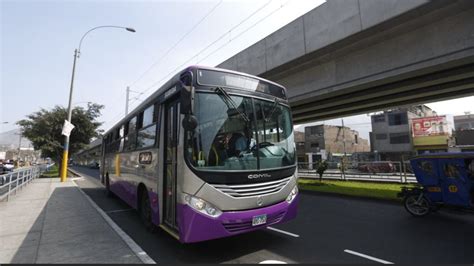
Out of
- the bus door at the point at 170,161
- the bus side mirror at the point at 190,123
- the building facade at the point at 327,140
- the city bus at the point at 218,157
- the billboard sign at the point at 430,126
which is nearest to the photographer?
the bus side mirror at the point at 190,123

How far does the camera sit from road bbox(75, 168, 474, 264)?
4.47 metres

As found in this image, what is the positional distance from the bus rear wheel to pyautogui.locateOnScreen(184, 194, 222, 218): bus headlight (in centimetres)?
233

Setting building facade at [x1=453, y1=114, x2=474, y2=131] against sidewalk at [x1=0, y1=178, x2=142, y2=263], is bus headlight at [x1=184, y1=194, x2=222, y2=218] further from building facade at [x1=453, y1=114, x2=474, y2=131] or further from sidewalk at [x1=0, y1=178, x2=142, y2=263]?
building facade at [x1=453, y1=114, x2=474, y2=131]

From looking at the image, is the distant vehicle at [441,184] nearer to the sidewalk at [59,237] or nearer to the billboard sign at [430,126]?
the sidewalk at [59,237]

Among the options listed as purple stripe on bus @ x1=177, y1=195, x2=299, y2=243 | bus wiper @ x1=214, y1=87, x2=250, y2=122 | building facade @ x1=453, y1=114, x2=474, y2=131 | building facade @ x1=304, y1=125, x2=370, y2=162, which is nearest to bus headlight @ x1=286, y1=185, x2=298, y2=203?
purple stripe on bus @ x1=177, y1=195, x2=299, y2=243

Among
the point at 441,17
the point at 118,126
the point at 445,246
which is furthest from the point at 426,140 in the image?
the point at 118,126

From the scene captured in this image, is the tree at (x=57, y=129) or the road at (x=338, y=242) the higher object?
the tree at (x=57, y=129)

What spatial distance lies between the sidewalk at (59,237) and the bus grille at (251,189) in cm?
183

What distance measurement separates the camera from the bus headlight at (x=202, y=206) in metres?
4.03

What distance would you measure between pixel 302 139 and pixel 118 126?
50.4 m

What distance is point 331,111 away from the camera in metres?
17.4

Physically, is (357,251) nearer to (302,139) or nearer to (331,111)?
(331,111)

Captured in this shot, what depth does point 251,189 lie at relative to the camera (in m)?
4.37

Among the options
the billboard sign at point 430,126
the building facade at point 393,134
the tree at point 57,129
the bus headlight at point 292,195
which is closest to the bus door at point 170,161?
the bus headlight at point 292,195
